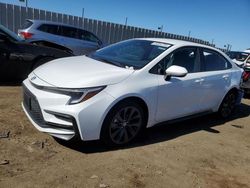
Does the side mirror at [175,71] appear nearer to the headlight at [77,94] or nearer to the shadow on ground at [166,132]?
the shadow on ground at [166,132]

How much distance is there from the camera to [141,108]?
4926 mm

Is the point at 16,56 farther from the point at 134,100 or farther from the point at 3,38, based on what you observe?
the point at 134,100

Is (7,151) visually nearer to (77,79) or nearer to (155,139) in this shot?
(77,79)

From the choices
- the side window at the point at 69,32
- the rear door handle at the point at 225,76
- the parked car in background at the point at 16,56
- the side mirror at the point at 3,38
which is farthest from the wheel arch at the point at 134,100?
the side window at the point at 69,32

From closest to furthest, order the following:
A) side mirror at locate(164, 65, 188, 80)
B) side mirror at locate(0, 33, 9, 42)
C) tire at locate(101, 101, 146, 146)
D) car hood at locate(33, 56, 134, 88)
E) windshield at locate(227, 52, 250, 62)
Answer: car hood at locate(33, 56, 134, 88) → tire at locate(101, 101, 146, 146) → side mirror at locate(164, 65, 188, 80) → side mirror at locate(0, 33, 9, 42) → windshield at locate(227, 52, 250, 62)

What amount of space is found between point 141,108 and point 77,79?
106 cm

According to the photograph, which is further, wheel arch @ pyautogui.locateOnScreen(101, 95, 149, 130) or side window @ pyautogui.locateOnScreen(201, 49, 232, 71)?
side window @ pyautogui.locateOnScreen(201, 49, 232, 71)

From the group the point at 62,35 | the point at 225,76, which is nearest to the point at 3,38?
the point at 225,76

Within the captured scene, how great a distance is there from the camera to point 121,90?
179 inches

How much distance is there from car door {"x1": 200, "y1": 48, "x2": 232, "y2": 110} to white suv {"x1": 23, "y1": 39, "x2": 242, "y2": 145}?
19 mm

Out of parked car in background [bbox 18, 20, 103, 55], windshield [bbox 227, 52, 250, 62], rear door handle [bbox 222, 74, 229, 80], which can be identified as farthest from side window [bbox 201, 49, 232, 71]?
parked car in background [bbox 18, 20, 103, 55]

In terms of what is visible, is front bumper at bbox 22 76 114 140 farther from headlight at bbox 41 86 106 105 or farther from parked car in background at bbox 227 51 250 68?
parked car in background at bbox 227 51 250 68

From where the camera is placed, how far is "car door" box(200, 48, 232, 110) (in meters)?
6.22

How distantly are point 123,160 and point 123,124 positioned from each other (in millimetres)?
534
